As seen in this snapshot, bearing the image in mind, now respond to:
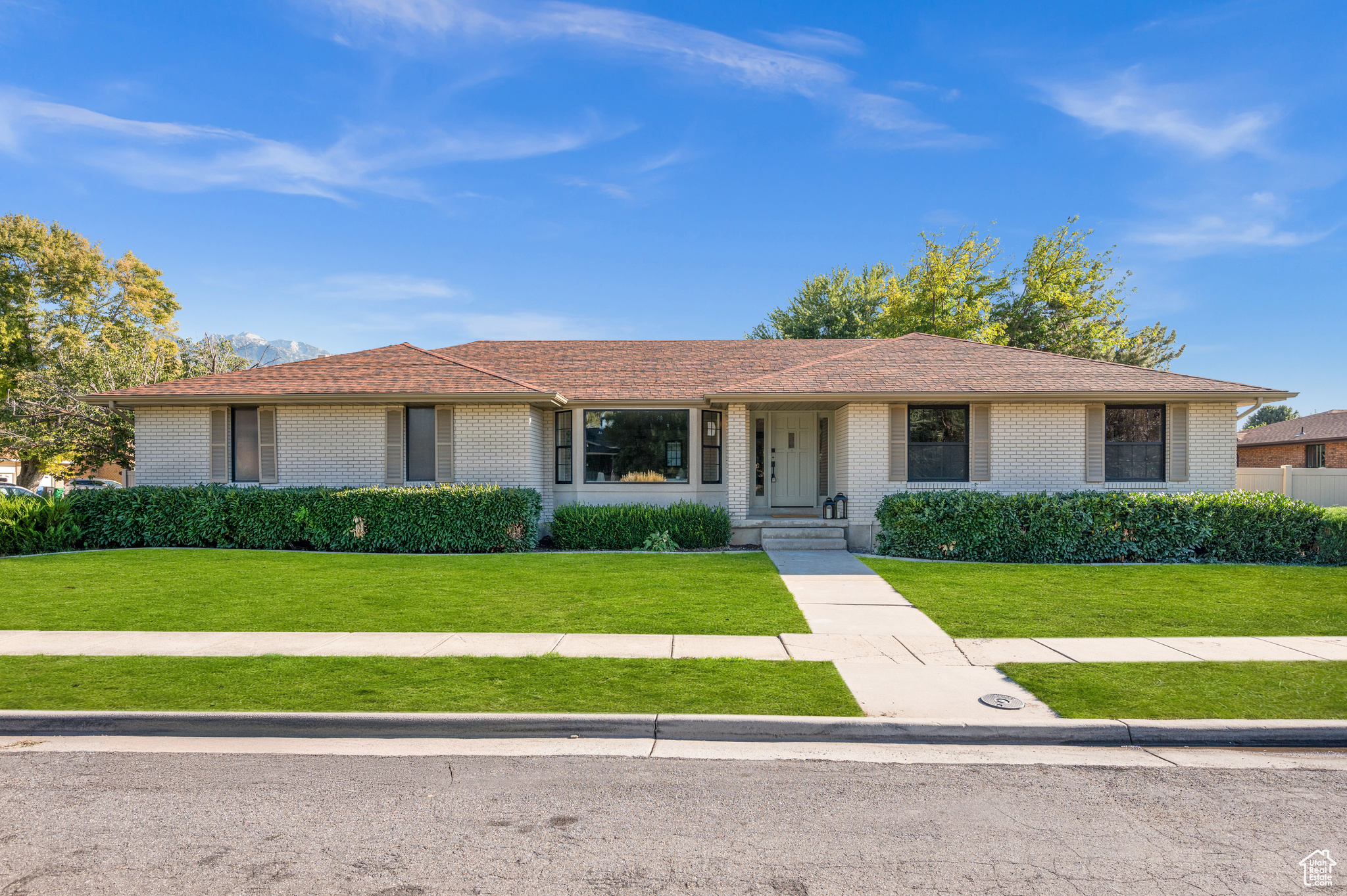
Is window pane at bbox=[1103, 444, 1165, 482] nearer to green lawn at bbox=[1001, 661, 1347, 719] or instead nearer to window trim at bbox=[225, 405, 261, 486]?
green lawn at bbox=[1001, 661, 1347, 719]

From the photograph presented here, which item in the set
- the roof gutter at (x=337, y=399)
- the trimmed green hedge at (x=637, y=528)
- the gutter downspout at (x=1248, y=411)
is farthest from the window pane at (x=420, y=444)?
the gutter downspout at (x=1248, y=411)

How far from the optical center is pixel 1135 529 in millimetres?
12562

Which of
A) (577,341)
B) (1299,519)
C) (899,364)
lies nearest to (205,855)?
(899,364)

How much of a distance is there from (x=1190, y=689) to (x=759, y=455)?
12020 mm

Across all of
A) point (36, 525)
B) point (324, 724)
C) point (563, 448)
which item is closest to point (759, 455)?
point (563, 448)

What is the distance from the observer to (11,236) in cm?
3384

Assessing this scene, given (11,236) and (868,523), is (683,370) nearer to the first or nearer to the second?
(868,523)

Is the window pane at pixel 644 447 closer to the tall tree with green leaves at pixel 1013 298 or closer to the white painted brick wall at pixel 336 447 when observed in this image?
the white painted brick wall at pixel 336 447

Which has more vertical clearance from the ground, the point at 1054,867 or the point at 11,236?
the point at 11,236

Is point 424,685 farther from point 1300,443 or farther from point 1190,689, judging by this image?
point 1300,443

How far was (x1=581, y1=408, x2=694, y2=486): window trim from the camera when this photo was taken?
1573cm

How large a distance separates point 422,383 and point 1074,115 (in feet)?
66.2

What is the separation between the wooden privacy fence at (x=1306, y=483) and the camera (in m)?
20.2

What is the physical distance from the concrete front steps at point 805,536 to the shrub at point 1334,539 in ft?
27.2
